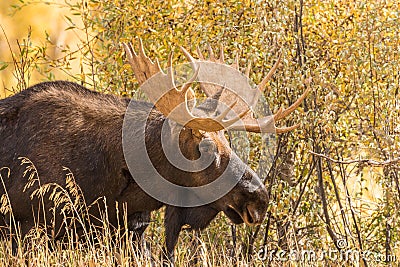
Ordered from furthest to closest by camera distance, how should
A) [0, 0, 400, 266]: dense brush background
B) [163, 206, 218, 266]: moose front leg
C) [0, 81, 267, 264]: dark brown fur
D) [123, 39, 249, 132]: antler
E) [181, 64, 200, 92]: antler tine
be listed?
[0, 0, 400, 266]: dense brush background < [163, 206, 218, 266]: moose front leg < [0, 81, 267, 264]: dark brown fur < [123, 39, 249, 132]: antler < [181, 64, 200, 92]: antler tine

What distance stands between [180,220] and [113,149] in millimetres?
662

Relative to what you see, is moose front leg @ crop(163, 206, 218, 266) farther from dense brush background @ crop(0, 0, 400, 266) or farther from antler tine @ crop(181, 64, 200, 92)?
antler tine @ crop(181, 64, 200, 92)

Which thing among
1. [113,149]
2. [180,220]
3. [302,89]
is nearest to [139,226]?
[180,220]

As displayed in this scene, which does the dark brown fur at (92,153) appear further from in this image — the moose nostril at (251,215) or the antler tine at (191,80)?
the antler tine at (191,80)

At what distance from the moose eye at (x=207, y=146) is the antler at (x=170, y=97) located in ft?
0.41

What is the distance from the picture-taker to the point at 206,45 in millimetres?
7121

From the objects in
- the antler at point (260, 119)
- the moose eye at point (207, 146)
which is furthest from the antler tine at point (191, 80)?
the moose eye at point (207, 146)

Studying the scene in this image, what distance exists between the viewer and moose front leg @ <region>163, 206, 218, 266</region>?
624cm

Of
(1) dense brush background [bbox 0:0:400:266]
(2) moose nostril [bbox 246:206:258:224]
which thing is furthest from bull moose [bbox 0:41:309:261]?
(1) dense brush background [bbox 0:0:400:266]

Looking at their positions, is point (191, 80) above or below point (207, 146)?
above

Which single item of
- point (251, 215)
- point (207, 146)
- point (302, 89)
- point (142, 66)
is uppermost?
point (302, 89)

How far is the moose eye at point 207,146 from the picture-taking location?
594cm

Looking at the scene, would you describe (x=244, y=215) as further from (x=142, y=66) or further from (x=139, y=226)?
(x=142, y=66)

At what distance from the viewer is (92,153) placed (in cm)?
625
